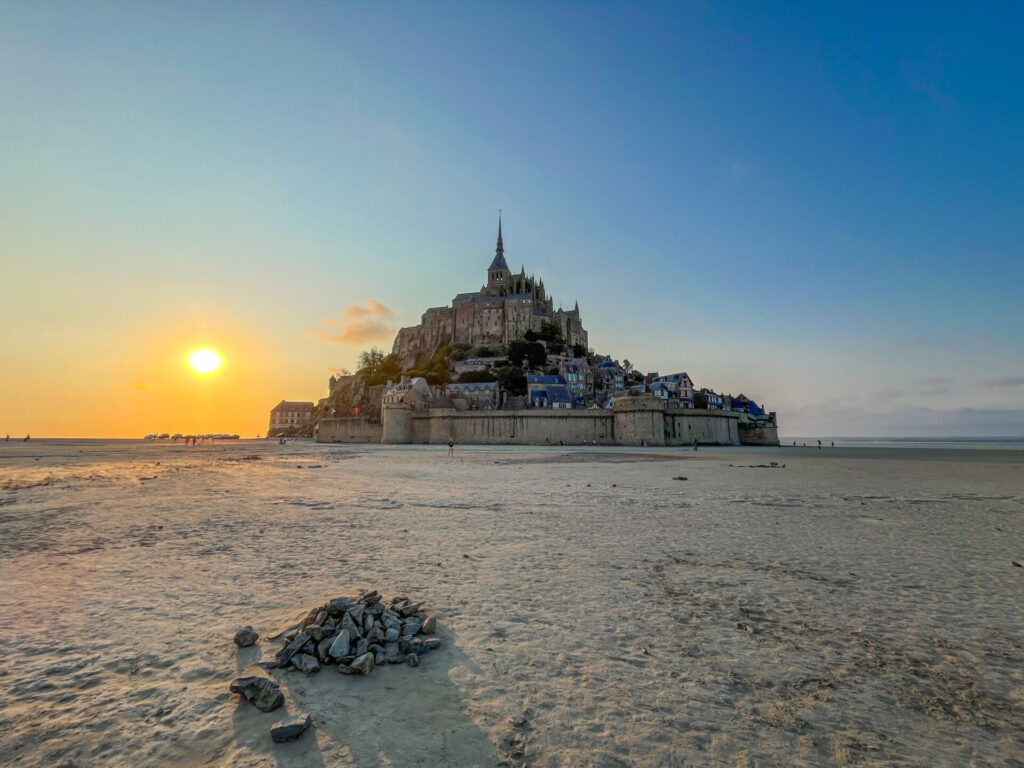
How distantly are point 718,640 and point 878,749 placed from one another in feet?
5.33

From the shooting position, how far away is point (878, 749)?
2.96 m

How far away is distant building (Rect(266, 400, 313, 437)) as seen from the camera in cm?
11281

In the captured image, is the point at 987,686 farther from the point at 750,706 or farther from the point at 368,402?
the point at 368,402

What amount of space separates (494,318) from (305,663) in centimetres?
9100

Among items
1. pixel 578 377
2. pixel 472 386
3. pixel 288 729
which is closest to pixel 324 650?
pixel 288 729

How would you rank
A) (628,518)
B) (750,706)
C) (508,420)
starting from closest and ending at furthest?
(750,706)
(628,518)
(508,420)

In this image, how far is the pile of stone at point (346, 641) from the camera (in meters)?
3.56

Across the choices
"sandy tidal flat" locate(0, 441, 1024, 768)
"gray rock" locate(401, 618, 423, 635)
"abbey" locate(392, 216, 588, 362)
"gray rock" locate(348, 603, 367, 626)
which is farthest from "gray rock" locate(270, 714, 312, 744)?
"abbey" locate(392, 216, 588, 362)

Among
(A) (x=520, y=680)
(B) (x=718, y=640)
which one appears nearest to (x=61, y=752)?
(A) (x=520, y=680)

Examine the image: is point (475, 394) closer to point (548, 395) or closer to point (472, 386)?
point (472, 386)

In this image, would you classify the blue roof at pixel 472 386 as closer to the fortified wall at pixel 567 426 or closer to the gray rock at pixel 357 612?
the fortified wall at pixel 567 426

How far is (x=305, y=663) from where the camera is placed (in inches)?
155

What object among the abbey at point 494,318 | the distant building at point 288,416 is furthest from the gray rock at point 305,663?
the distant building at point 288,416

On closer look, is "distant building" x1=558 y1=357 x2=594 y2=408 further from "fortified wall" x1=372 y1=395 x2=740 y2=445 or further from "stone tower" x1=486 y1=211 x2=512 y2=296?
"stone tower" x1=486 y1=211 x2=512 y2=296
